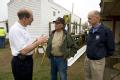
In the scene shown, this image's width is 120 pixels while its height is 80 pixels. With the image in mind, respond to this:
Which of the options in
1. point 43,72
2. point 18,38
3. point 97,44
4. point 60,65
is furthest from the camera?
point 43,72

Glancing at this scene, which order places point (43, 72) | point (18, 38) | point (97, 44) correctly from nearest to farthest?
point (18, 38) < point (97, 44) < point (43, 72)

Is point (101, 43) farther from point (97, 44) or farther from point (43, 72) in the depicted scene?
point (43, 72)

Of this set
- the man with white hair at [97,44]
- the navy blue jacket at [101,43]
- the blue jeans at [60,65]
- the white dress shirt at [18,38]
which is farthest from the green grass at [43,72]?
the white dress shirt at [18,38]

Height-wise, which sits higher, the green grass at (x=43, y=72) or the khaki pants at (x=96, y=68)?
the khaki pants at (x=96, y=68)

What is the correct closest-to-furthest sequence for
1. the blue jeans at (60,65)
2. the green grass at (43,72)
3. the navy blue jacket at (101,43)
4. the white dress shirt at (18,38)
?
the white dress shirt at (18,38) < the navy blue jacket at (101,43) < the blue jeans at (60,65) < the green grass at (43,72)

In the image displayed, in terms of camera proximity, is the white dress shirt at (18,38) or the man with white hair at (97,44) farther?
the man with white hair at (97,44)

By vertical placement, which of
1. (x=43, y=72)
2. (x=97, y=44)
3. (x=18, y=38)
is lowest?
(x=43, y=72)

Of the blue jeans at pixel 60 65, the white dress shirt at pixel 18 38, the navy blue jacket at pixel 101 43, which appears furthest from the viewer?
the blue jeans at pixel 60 65

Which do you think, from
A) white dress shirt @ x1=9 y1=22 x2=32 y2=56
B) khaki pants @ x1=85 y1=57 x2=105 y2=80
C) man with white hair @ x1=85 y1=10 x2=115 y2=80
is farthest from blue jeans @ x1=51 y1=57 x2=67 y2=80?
white dress shirt @ x1=9 y1=22 x2=32 y2=56

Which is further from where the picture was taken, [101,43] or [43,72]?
[43,72]

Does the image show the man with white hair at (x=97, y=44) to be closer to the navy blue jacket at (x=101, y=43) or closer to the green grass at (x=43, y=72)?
the navy blue jacket at (x=101, y=43)

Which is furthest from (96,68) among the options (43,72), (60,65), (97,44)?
(43,72)

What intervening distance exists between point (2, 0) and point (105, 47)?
72.2ft

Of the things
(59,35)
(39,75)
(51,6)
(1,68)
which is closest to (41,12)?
(51,6)
